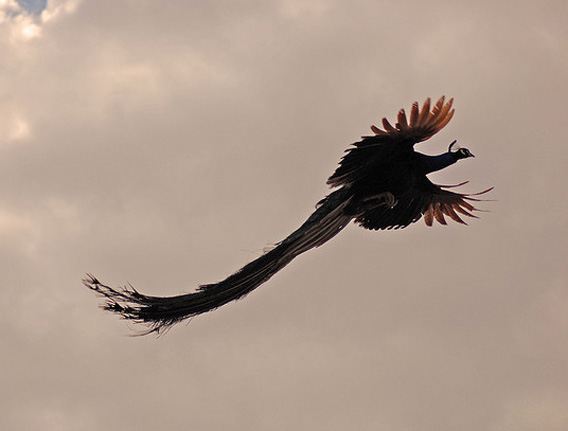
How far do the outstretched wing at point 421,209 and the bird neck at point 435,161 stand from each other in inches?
12.7

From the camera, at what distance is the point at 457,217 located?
1414 cm

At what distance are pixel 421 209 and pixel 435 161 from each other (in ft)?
3.68

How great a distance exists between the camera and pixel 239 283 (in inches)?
468

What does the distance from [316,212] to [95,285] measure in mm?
3644

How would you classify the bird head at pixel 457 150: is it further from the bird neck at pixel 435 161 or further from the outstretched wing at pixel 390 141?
the outstretched wing at pixel 390 141

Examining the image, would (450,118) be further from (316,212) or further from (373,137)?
(316,212)

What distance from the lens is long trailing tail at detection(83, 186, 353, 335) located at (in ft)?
36.8

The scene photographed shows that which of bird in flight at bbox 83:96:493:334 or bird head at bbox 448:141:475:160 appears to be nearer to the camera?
bird in flight at bbox 83:96:493:334

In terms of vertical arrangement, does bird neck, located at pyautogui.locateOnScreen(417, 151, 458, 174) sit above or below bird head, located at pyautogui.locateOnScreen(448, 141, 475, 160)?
below

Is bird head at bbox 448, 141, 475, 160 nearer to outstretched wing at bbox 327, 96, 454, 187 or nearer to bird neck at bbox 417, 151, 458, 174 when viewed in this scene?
bird neck at bbox 417, 151, 458, 174

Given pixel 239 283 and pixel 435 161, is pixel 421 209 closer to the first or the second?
pixel 435 161

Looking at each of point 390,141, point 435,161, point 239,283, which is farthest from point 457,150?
point 239,283

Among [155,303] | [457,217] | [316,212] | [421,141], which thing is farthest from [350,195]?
[155,303]

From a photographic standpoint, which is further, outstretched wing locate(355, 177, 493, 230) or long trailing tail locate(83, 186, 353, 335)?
outstretched wing locate(355, 177, 493, 230)
